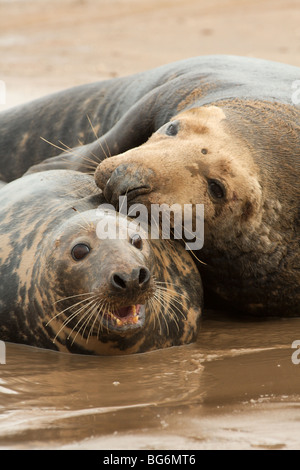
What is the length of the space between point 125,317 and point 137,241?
1.64ft

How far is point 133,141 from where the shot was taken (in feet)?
22.0

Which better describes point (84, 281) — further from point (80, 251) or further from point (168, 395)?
point (168, 395)

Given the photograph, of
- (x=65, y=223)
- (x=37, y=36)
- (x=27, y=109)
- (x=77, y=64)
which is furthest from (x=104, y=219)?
Result: (x=37, y=36)

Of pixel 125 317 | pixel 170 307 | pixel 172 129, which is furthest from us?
pixel 172 129

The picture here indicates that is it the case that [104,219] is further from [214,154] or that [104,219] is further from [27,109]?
[27,109]

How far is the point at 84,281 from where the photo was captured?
4.59 meters

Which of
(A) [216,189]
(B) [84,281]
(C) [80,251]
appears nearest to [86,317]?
(B) [84,281]

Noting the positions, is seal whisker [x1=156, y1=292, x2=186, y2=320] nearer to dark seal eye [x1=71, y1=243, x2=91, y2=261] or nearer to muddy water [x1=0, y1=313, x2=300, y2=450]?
muddy water [x1=0, y1=313, x2=300, y2=450]

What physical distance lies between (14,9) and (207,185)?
17.6m

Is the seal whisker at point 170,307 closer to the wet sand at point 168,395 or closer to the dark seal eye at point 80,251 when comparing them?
the wet sand at point 168,395

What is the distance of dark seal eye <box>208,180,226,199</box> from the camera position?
545 centimetres

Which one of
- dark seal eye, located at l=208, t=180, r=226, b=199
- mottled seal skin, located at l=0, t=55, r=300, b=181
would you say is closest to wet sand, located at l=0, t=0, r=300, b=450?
dark seal eye, located at l=208, t=180, r=226, b=199

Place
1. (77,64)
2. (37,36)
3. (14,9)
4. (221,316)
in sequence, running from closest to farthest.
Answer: (221,316)
(77,64)
(37,36)
(14,9)

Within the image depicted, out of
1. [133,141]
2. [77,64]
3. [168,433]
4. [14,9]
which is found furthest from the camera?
[14,9]
